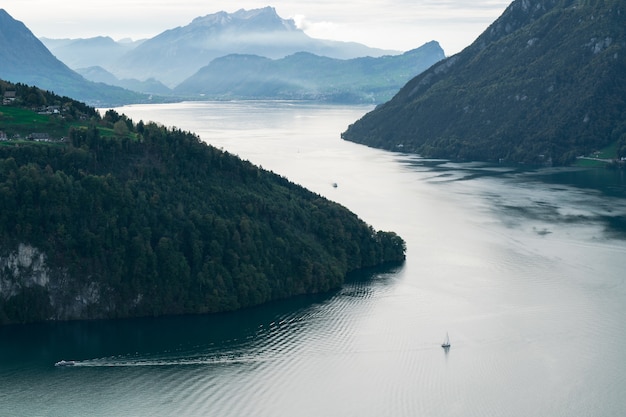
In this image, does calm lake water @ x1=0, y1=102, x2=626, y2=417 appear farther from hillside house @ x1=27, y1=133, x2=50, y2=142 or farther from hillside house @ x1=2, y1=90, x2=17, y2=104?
hillside house @ x1=2, y1=90, x2=17, y2=104

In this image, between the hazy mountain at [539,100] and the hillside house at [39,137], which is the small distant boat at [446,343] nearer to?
the hillside house at [39,137]

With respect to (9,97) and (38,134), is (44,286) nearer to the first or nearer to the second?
(38,134)

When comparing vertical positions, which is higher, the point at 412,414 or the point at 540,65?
the point at 540,65

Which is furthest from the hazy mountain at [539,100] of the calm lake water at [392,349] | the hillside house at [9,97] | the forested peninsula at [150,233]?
the hillside house at [9,97]

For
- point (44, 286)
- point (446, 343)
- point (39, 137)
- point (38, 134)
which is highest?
point (38, 134)

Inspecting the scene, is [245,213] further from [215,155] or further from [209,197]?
[215,155]

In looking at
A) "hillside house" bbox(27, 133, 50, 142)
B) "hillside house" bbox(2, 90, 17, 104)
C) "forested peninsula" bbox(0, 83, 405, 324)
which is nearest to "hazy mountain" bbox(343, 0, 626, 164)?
"forested peninsula" bbox(0, 83, 405, 324)

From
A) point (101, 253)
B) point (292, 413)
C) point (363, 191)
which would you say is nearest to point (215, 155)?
point (101, 253)

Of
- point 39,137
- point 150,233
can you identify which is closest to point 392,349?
point 150,233
